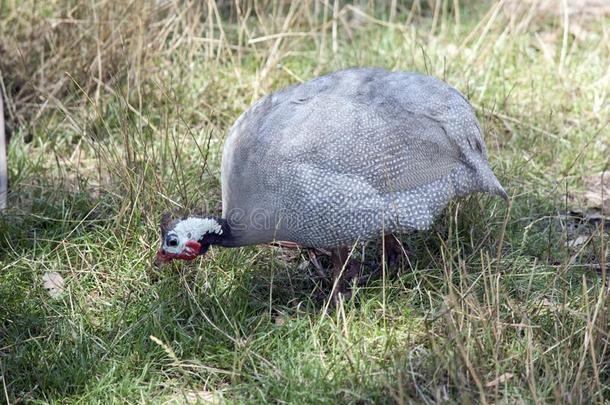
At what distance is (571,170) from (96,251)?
→ 2.27 m

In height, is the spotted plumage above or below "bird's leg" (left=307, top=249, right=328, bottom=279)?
above

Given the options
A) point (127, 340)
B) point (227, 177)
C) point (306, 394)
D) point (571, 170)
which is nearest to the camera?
point (306, 394)

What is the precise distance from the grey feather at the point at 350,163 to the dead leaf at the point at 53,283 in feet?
2.36

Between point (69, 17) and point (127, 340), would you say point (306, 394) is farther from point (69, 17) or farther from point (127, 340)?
point (69, 17)

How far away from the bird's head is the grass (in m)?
0.18

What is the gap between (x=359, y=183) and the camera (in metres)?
3.38

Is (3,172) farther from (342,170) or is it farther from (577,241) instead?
(577,241)

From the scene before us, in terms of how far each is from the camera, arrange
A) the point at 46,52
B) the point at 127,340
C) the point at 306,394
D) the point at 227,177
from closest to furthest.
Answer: the point at 306,394
the point at 127,340
the point at 227,177
the point at 46,52

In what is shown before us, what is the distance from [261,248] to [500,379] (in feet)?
4.39

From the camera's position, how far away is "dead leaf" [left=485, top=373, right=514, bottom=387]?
108 inches

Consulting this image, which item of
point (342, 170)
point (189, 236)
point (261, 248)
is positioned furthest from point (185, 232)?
point (342, 170)

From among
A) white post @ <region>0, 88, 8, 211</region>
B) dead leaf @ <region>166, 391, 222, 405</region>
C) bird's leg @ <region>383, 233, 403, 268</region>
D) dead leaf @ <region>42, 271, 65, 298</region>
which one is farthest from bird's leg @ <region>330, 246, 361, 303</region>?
white post @ <region>0, 88, 8, 211</region>

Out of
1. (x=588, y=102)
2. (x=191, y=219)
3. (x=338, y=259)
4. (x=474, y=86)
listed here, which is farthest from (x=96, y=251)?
(x=588, y=102)

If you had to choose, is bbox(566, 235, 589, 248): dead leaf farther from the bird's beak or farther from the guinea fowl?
the bird's beak
